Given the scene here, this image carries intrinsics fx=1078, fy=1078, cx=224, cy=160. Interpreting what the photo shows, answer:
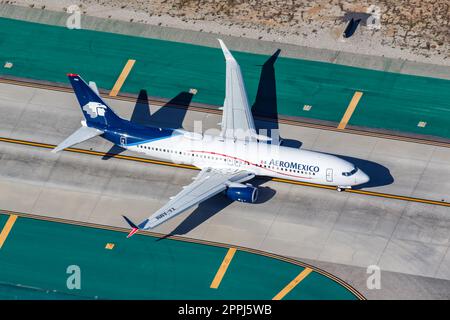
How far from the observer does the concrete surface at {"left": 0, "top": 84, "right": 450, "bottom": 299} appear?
99.2 metres

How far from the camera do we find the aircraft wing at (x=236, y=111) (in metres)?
108

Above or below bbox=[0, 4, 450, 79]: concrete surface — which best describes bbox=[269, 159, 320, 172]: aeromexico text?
below

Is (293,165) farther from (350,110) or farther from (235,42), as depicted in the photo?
(235,42)

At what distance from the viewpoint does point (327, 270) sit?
323 feet

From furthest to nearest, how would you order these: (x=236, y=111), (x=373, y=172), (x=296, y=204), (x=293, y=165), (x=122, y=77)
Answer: (x=122, y=77) → (x=236, y=111) → (x=373, y=172) → (x=296, y=204) → (x=293, y=165)

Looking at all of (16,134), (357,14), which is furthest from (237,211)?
(357,14)

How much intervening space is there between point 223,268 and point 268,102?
2376 centimetres

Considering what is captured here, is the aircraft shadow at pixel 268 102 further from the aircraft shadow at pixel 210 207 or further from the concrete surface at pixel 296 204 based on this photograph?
the aircraft shadow at pixel 210 207

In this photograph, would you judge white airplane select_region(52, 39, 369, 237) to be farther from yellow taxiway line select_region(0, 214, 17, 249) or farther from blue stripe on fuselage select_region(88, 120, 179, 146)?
yellow taxiway line select_region(0, 214, 17, 249)

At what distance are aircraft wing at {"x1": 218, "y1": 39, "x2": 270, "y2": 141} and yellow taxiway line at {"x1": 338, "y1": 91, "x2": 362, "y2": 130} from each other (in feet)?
31.7

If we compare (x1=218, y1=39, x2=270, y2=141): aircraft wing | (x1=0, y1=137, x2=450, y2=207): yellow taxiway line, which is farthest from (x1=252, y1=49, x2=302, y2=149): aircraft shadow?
(x1=0, y1=137, x2=450, y2=207): yellow taxiway line

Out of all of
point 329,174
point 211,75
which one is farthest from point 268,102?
point 329,174

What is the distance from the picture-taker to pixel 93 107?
106688 millimetres
